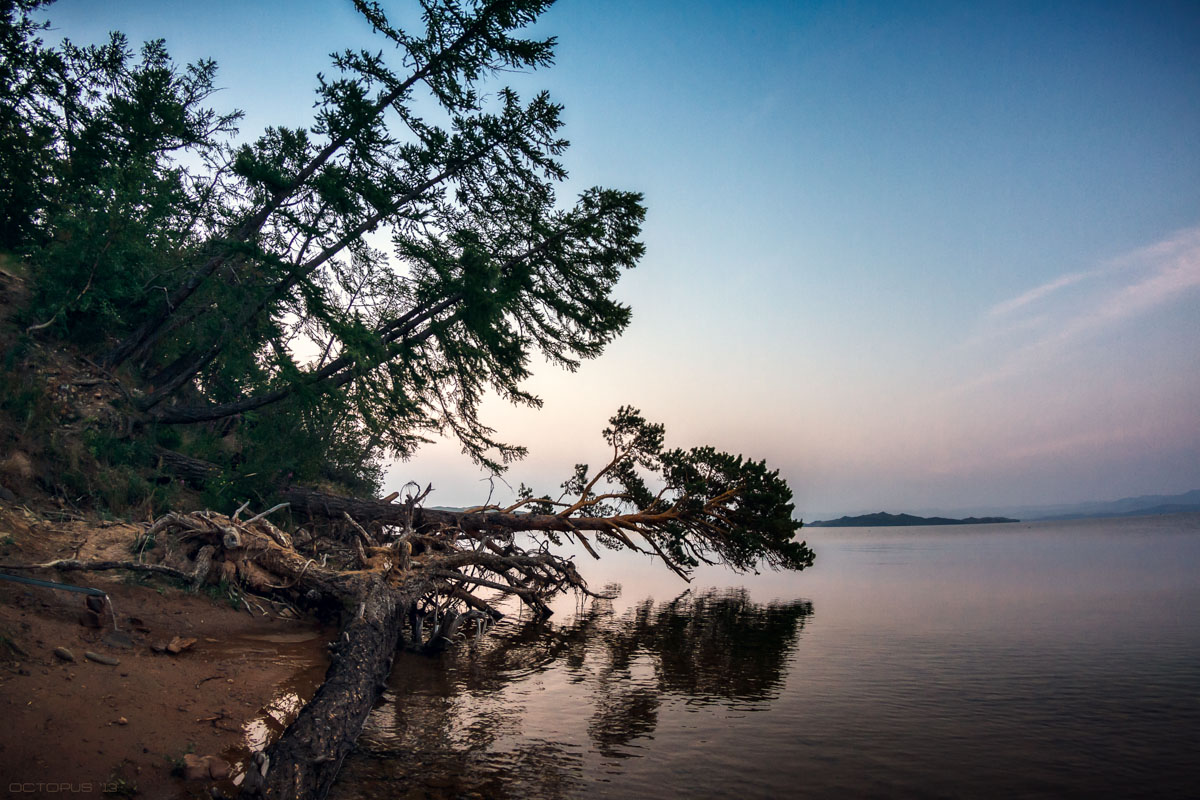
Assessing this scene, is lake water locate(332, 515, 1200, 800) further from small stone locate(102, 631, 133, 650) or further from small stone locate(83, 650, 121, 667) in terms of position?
small stone locate(102, 631, 133, 650)

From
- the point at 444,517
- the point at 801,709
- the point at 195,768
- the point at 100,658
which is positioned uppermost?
the point at 444,517

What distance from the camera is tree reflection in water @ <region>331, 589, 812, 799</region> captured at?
5113 millimetres

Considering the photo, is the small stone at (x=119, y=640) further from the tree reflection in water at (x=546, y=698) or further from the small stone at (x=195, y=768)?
the tree reflection in water at (x=546, y=698)

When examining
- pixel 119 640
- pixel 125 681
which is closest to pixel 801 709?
pixel 125 681

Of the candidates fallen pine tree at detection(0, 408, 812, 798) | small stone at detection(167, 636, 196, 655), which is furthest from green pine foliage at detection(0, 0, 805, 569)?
small stone at detection(167, 636, 196, 655)

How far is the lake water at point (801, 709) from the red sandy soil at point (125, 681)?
1249mm

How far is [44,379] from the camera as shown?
1230 centimetres

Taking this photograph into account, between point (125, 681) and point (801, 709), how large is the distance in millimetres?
7509

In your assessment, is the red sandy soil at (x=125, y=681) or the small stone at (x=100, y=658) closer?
the red sandy soil at (x=125, y=681)

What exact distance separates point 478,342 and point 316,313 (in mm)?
3913

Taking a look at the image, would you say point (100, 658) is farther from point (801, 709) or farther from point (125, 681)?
point (801, 709)

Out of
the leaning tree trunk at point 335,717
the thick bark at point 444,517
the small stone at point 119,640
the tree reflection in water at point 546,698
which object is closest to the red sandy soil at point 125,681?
the small stone at point 119,640

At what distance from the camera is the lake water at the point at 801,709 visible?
16.8 feet

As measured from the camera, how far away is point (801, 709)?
7.21 meters
